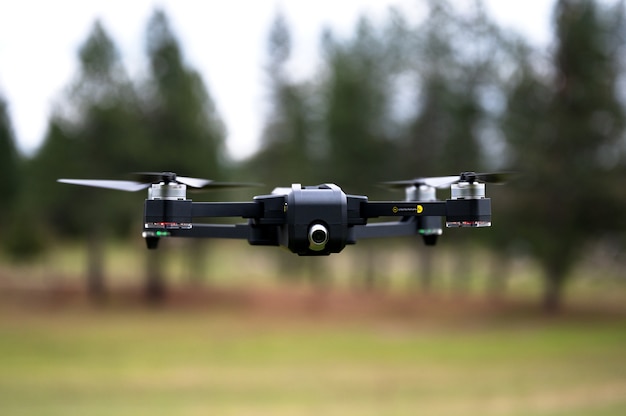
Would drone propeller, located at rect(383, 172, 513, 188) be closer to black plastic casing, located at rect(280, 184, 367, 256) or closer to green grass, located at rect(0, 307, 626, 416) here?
black plastic casing, located at rect(280, 184, 367, 256)

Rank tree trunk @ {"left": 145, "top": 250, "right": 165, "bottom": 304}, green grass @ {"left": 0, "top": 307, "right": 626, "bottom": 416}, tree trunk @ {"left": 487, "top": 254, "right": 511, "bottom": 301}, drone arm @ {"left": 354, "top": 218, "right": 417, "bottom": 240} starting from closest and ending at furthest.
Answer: drone arm @ {"left": 354, "top": 218, "right": 417, "bottom": 240} → green grass @ {"left": 0, "top": 307, "right": 626, "bottom": 416} → tree trunk @ {"left": 487, "top": 254, "right": 511, "bottom": 301} → tree trunk @ {"left": 145, "top": 250, "right": 165, "bottom": 304}

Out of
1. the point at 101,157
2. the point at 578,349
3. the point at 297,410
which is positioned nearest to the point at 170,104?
the point at 101,157

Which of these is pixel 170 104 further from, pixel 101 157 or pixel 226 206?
pixel 226 206

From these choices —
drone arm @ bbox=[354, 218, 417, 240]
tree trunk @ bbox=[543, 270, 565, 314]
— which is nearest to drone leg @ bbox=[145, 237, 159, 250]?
drone arm @ bbox=[354, 218, 417, 240]

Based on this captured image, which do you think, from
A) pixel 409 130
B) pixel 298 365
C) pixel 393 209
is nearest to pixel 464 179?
pixel 393 209

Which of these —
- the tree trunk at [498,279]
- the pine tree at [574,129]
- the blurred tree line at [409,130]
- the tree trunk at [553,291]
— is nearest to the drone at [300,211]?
the blurred tree line at [409,130]

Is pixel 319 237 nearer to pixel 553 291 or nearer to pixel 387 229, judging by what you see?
pixel 387 229
